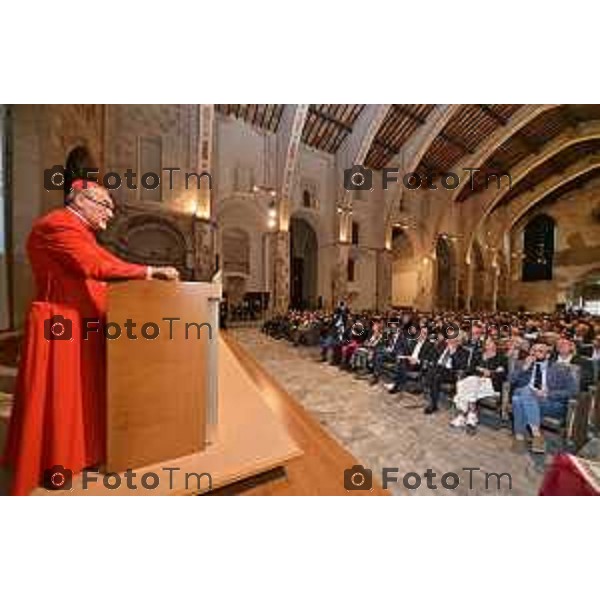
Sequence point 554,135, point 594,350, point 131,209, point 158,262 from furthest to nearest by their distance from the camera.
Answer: point 554,135 < point 158,262 < point 131,209 < point 594,350

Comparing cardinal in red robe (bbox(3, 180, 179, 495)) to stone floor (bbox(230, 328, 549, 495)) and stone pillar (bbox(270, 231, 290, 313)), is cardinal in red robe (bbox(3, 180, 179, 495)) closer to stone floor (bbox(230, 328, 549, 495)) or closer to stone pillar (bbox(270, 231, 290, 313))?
stone floor (bbox(230, 328, 549, 495))

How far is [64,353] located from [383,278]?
1768 cm

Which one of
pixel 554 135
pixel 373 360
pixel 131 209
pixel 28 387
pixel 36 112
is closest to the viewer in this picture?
pixel 28 387

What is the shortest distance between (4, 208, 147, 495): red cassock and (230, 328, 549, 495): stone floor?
6.88 feet

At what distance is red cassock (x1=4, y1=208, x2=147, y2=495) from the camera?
1.54m

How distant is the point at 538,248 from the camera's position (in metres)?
22.5

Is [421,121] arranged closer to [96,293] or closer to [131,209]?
[131,209]

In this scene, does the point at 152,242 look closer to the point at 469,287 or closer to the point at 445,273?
the point at 445,273

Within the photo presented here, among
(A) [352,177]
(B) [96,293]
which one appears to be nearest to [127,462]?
(B) [96,293]

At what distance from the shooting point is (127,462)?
1668 millimetres

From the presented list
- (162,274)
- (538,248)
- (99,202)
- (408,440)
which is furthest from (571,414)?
(538,248)

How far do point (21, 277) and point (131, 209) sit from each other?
756cm

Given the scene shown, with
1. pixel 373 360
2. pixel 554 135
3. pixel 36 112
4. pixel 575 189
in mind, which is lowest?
pixel 373 360

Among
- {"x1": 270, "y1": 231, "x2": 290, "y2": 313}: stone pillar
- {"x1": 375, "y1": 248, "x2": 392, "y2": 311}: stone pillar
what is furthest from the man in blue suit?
{"x1": 375, "y1": 248, "x2": 392, "y2": 311}: stone pillar
